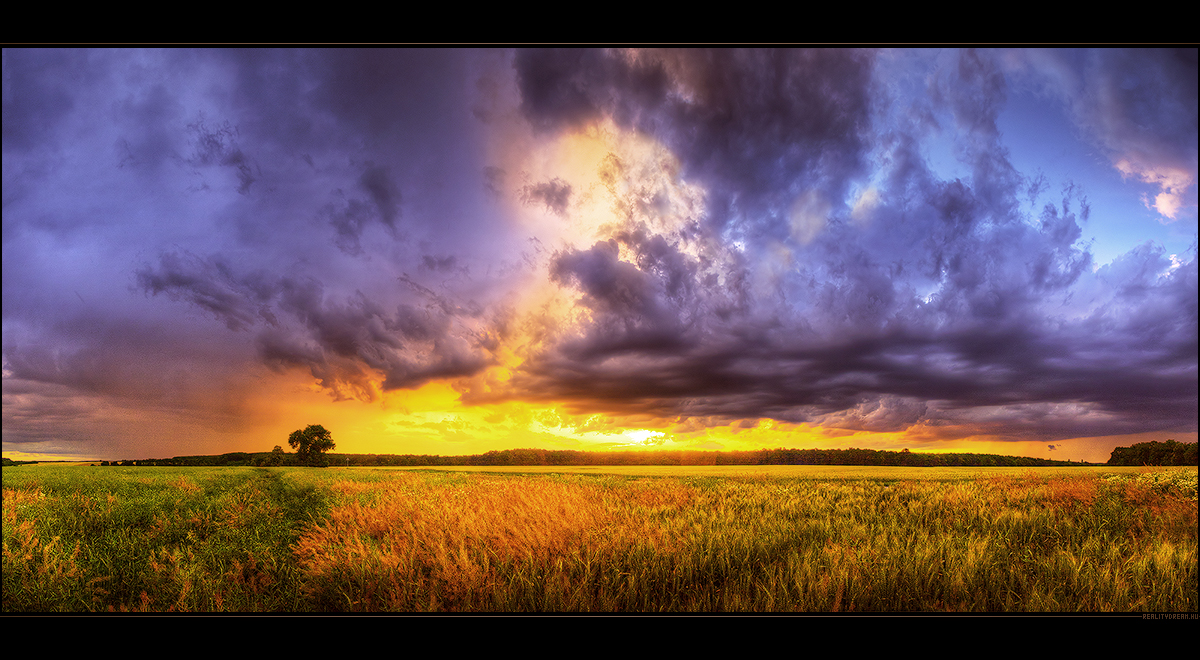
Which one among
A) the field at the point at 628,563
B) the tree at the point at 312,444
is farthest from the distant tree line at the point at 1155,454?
the tree at the point at 312,444

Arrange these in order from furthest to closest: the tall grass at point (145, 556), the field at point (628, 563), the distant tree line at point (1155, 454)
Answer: the distant tree line at point (1155, 454) → the tall grass at point (145, 556) → the field at point (628, 563)

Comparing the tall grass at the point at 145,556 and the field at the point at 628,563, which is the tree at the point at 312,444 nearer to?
the tall grass at the point at 145,556

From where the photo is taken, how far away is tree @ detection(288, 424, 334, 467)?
5106 centimetres

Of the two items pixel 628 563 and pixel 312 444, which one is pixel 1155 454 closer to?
pixel 628 563

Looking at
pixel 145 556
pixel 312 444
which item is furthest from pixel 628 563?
pixel 312 444

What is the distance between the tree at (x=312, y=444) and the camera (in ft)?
168

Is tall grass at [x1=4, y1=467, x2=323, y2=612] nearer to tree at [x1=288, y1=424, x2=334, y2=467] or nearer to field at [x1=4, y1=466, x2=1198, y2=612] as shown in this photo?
field at [x1=4, y1=466, x2=1198, y2=612]

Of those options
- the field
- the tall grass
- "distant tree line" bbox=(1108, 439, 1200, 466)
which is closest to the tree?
the tall grass

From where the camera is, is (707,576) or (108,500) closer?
(707,576)

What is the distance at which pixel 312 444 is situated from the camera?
171 feet
